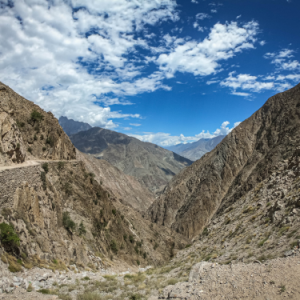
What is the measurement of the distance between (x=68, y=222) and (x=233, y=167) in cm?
5381

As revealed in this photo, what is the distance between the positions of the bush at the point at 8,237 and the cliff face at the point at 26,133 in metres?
8.57

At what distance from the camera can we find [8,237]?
9.17 metres

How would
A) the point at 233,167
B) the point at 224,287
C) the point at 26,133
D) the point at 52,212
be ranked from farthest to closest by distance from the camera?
the point at 233,167, the point at 26,133, the point at 52,212, the point at 224,287

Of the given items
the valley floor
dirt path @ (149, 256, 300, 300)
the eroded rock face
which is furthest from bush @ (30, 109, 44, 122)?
dirt path @ (149, 256, 300, 300)

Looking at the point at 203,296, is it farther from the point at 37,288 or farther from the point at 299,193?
the point at 299,193

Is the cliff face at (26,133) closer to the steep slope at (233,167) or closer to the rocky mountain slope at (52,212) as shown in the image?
the rocky mountain slope at (52,212)

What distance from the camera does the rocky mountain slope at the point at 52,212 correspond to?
11.1m

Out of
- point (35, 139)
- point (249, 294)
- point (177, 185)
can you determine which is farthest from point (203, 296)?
point (177, 185)

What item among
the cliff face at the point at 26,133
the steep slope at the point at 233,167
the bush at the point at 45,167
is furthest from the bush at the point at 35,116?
the steep slope at the point at 233,167

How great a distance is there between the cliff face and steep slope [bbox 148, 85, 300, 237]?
3945 cm

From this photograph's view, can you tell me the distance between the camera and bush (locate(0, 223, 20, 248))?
9.11 metres

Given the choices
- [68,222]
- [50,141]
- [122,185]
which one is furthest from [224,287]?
[122,185]

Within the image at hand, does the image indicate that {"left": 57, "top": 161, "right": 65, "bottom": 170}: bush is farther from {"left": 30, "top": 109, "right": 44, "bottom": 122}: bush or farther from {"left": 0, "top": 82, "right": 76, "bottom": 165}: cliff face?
{"left": 30, "top": 109, "right": 44, "bottom": 122}: bush

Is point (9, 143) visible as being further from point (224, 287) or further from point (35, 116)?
point (224, 287)
